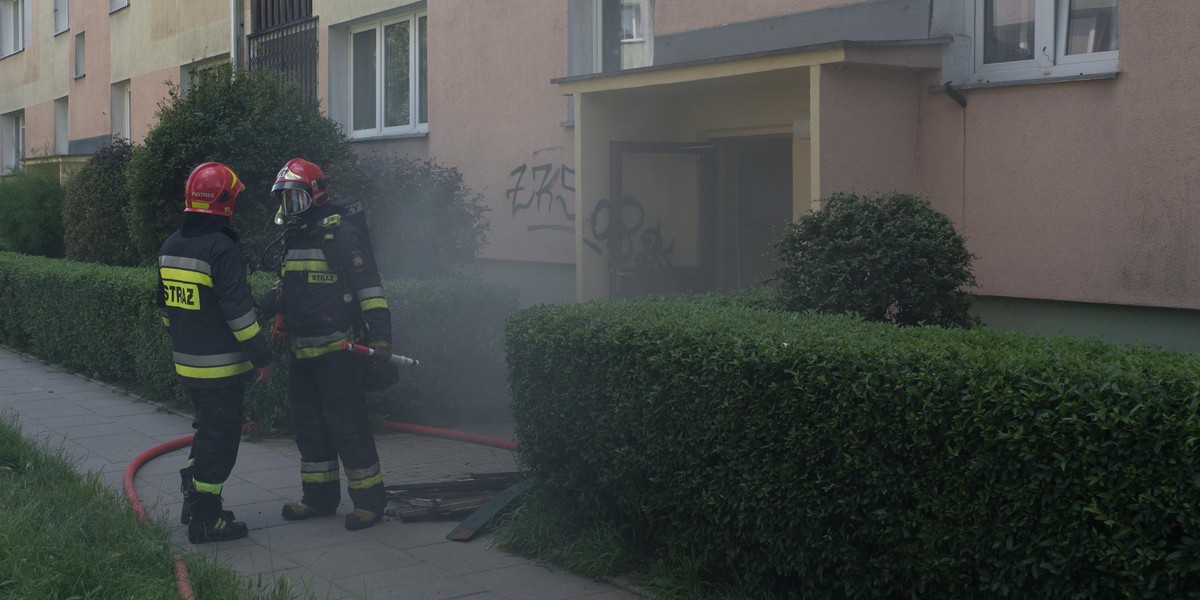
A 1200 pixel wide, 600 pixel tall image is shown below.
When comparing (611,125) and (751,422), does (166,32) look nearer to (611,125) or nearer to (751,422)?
(611,125)

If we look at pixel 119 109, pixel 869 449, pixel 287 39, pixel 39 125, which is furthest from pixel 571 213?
pixel 39 125

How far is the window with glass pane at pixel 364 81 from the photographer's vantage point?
15.5 meters

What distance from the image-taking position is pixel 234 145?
10.7 m

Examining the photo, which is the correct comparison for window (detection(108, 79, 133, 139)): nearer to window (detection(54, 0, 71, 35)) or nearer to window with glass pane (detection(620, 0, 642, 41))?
window (detection(54, 0, 71, 35))

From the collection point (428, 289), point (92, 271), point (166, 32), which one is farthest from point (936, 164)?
point (166, 32)

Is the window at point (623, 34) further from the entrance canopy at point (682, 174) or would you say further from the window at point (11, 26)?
the window at point (11, 26)

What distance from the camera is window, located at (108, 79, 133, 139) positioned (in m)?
23.9

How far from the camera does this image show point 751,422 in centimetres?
462

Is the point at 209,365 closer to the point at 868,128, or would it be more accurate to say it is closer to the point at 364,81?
the point at 868,128

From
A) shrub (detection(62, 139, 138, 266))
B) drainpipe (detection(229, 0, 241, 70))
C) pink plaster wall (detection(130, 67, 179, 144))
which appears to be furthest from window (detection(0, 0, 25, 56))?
shrub (detection(62, 139, 138, 266))

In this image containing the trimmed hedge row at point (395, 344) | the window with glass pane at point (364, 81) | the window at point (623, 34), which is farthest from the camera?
the window with glass pane at point (364, 81)

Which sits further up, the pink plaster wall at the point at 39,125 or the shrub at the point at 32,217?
the pink plaster wall at the point at 39,125

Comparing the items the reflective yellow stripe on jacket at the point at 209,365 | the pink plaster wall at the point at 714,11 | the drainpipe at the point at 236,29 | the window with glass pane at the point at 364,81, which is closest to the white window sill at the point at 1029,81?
the pink plaster wall at the point at 714,11

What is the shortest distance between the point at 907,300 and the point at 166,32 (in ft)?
60.1
